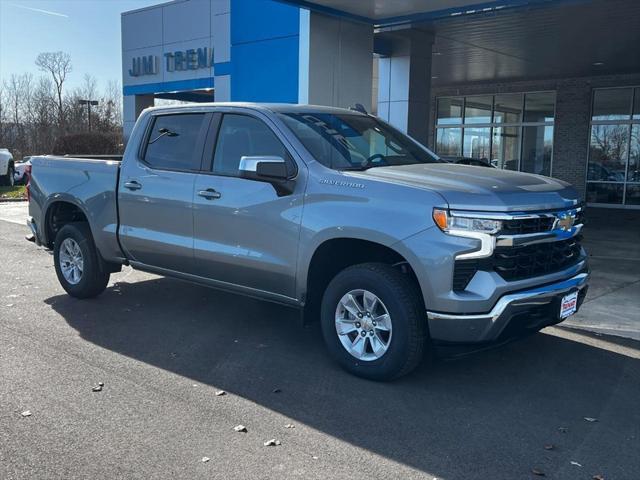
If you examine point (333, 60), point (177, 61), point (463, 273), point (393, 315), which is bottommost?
point (393, 315)

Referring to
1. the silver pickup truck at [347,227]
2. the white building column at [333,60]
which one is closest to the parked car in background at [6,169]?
the white building column at [333,60]

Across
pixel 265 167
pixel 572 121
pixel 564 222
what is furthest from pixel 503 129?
pixel 265 167

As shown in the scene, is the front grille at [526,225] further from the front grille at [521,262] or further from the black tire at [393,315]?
the black tire at [393,315]

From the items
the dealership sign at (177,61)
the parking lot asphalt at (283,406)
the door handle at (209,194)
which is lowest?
the parking lot asphalt at (283,406)

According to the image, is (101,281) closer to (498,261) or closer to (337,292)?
(337,292)

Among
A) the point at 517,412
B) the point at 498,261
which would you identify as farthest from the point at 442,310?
the point at 517,412

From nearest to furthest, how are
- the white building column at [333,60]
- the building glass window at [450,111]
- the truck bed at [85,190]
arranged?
1. the truck bed at [85,190]
2. the white building column at [333,60]
3. the building glass window at [450,111]

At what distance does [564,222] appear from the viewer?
194 inches

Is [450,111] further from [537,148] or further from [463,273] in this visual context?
[463,273]

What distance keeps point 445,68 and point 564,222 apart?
14422 mm

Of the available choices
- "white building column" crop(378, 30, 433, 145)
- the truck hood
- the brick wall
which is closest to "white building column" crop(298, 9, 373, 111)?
"white building column" crop(378, 30, 433, 145)

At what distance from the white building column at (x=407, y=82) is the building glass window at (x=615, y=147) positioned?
9810 mm

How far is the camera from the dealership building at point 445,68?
36.5 ft

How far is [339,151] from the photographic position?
5398mm
